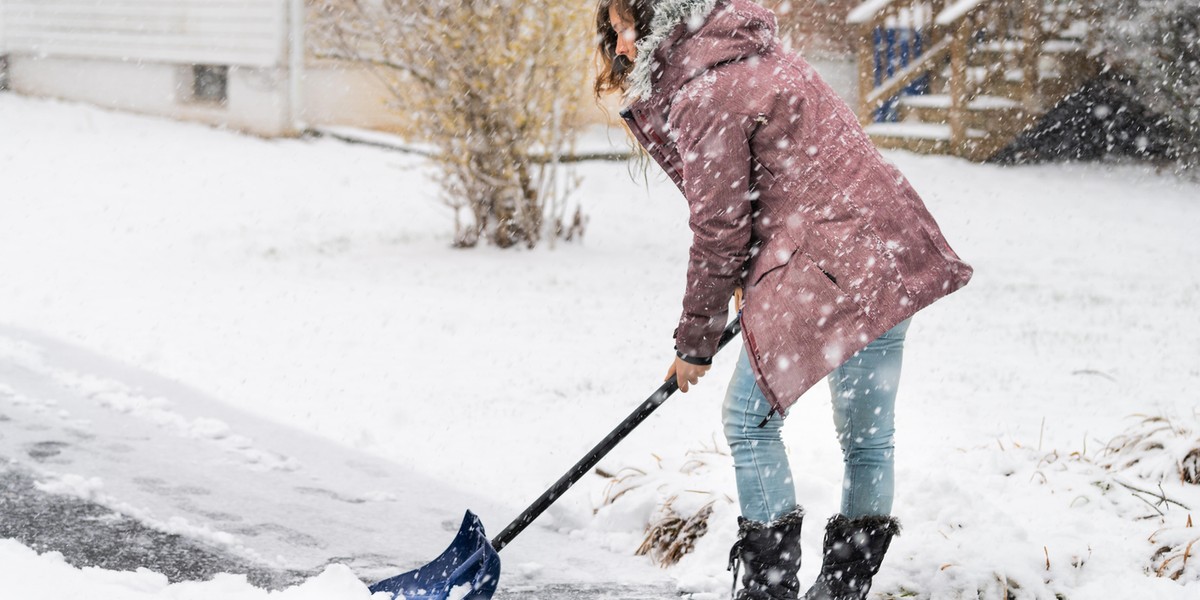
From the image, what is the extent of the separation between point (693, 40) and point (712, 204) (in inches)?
13.9

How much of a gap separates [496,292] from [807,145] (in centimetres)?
534

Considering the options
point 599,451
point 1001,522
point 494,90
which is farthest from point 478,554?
point 494,90

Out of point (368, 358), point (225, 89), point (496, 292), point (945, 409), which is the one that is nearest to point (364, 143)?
point (225, 89)

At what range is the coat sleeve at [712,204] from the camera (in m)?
2.42

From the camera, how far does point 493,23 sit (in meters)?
8.30

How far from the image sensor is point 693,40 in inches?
98.3

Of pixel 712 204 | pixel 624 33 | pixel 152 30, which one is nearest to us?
pixel 712 204

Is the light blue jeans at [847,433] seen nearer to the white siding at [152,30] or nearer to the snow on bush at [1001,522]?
→ the snow on bush at [1001,522]

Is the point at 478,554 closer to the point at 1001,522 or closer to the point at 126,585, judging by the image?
the point at 126,585

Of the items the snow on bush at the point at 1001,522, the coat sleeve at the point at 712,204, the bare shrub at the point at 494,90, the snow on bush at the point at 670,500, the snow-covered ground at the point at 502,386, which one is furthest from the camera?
the bare shrub at the point at 494,90

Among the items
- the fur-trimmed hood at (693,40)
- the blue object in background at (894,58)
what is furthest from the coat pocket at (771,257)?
the blue object in background at (894,58)

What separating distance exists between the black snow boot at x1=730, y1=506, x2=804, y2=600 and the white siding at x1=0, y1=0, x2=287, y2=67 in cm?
1234

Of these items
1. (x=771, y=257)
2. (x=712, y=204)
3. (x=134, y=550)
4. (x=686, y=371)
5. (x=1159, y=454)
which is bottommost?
(x=134, y=550)

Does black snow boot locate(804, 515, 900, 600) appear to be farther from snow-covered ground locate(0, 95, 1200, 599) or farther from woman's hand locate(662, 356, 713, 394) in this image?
woman's hand locate(662, 356, 713, 394)
